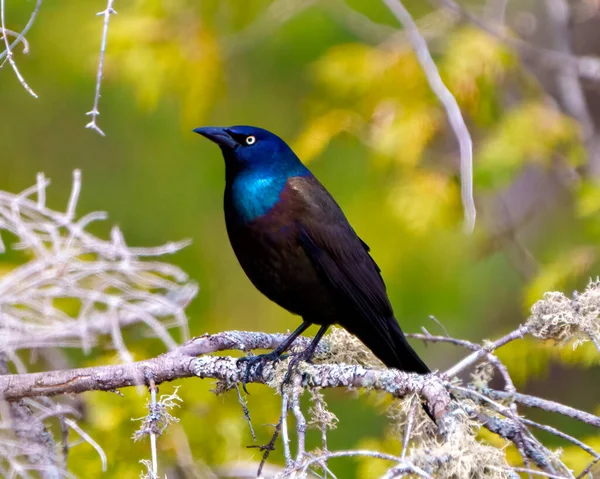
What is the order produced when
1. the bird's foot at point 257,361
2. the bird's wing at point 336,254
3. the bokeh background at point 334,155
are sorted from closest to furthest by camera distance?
the bird's foot at point 257,361 → the bird's wing at point 336,254 → the bokeh background at point 334,155

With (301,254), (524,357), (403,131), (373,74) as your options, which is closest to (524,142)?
(403,131)

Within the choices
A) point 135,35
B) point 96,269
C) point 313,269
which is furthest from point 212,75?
point 96,269

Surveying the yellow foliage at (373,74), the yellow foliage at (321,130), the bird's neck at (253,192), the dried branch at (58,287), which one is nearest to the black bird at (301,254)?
the bird's neck at (253,192)

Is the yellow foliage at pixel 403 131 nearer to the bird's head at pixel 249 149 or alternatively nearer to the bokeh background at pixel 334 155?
the bokeh background at pixel 334 155

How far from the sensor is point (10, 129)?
698 centimetres

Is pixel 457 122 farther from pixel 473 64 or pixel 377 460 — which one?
pixel 473 64

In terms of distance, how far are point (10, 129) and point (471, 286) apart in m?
3.80

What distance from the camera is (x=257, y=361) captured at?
10.1 ft

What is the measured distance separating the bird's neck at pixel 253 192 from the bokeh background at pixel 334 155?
76 centimetres

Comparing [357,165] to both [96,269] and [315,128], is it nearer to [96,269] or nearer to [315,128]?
[315,128]

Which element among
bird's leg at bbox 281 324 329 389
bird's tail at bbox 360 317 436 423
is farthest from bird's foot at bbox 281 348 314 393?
bird's tail at bbox 360 317 436 423

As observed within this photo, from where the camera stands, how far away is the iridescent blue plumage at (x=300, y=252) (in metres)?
3.21

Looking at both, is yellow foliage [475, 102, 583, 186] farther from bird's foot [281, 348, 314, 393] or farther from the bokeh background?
bird's foot [281, 348, 314, 393]

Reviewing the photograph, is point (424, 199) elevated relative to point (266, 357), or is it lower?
elevated
